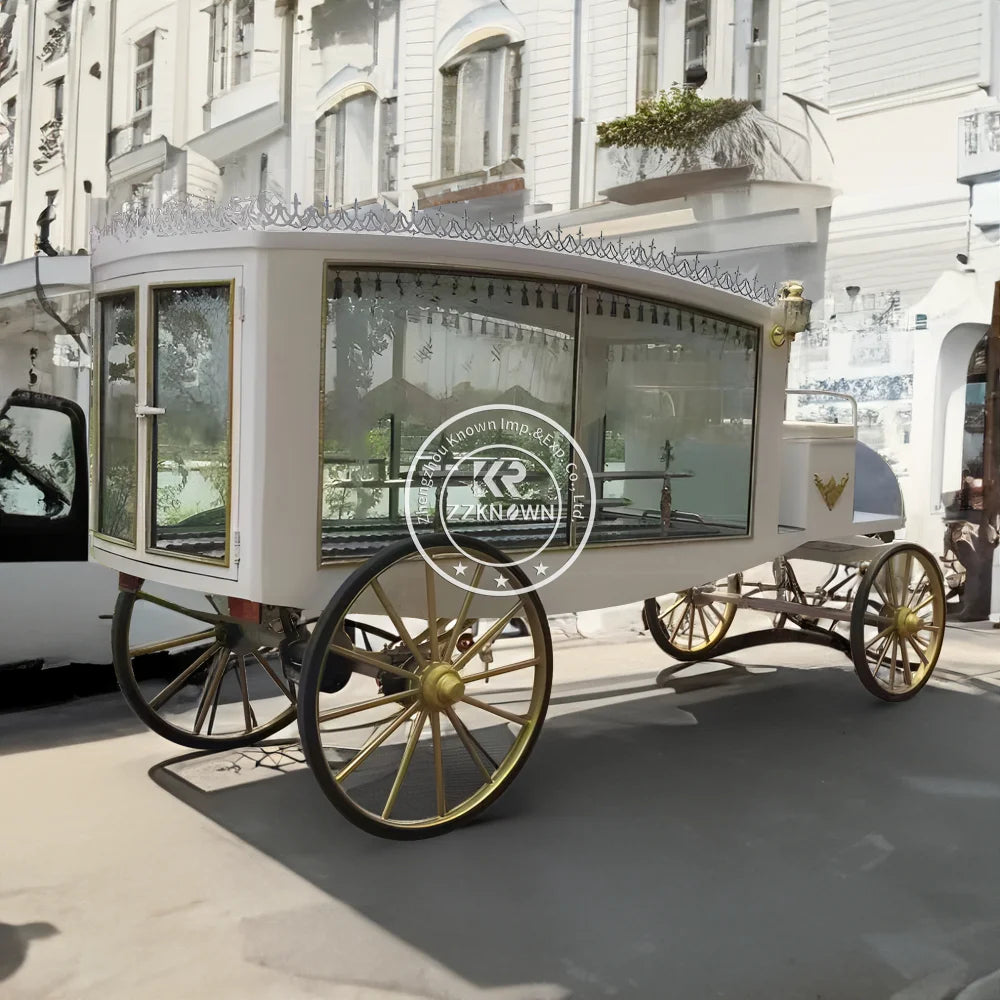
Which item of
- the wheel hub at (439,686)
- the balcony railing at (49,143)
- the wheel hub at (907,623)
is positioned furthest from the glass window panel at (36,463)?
the balcony railing at (49,143)

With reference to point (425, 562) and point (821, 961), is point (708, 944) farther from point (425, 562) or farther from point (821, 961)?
point (425, 562)

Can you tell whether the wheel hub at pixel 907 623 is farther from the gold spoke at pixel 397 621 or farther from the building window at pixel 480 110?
the building window at pixel 480 110

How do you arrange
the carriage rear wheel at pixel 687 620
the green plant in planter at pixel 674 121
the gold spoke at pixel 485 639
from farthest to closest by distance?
the green plant in planter at pixel 674 121
the carriage rear wheel at pixel 687 620
the gold spoke at pixel 485 639

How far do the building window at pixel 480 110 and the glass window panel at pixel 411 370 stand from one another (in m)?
7.67

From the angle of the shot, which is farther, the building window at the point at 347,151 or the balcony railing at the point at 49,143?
the balcony railing at the point at 49,143

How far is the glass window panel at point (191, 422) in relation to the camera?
371 cm

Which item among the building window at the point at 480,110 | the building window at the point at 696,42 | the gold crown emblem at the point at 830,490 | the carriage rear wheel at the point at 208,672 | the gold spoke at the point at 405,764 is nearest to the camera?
the gold spoke at the point at 405,764

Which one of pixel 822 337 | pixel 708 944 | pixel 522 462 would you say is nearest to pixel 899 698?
pixel 522 462

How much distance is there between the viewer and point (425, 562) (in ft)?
12.2

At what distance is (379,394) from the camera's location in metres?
4.05

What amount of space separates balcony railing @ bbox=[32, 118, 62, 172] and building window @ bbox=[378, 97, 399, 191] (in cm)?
429

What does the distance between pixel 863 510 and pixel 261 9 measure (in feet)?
29.3

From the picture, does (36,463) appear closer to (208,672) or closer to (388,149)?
(208,672)

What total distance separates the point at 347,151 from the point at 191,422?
9.05 m
